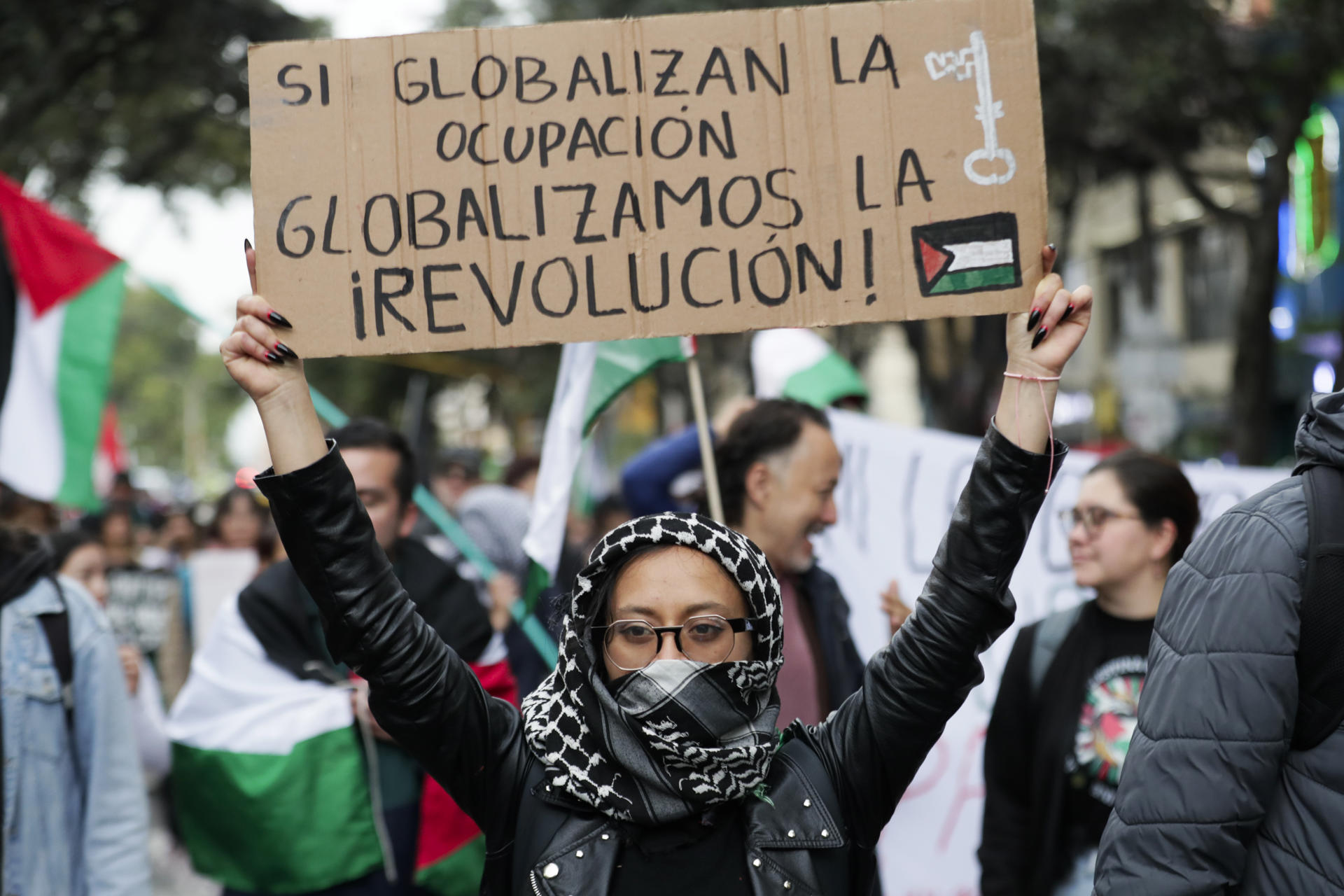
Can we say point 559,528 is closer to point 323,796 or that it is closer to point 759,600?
point 323,796

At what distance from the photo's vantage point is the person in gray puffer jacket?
2.07 m

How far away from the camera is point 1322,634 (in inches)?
82.4

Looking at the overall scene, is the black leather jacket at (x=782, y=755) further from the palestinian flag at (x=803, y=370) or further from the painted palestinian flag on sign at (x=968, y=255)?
the palestinian flag at (x=803, y=370)

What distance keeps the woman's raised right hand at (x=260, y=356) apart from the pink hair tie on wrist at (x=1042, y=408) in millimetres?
1089

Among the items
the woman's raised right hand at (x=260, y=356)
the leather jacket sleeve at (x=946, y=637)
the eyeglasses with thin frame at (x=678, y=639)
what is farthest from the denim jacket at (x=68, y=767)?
the leather jacket sleeve at (x=946, y=637)

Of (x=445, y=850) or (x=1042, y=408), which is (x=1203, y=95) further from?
(x=1042, y=408)

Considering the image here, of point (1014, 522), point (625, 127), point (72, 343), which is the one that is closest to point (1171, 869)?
point (1014, 522)

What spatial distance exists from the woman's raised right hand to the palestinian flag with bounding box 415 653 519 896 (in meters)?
1.59

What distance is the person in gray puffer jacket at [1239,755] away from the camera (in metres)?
2.07

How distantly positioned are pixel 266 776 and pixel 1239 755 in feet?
7.95

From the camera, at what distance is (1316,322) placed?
19594 mm

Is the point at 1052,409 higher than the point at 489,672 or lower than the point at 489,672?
higher

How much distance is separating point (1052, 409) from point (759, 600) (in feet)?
1.77

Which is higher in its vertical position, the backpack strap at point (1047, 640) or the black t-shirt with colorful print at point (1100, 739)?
the backpack strap at point (1047, 640)
